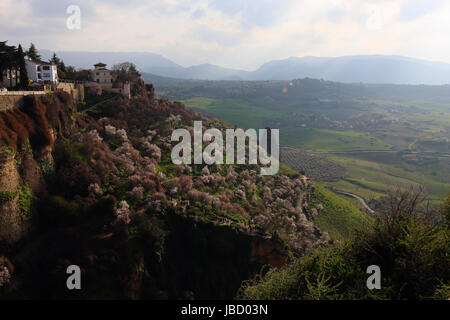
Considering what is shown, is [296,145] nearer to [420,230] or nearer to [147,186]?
[147,186]

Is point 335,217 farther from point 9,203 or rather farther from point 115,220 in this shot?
point 9,203

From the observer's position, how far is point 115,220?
29594mm

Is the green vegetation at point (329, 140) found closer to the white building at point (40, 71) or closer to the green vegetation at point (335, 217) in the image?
the green vegetation at point (335, 217)

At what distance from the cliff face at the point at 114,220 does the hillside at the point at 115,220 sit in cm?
11

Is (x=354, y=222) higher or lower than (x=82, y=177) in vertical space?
lower

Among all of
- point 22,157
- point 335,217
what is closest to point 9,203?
point 22,157

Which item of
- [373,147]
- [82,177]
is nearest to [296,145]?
[373,147]

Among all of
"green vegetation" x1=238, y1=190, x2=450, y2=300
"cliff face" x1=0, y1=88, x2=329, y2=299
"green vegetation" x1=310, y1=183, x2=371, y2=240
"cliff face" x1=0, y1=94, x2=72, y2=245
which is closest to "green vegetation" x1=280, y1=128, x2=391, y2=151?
"green vegetation" x1=310, y1=183, x2=371, y2=240

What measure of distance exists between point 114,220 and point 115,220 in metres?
0.22

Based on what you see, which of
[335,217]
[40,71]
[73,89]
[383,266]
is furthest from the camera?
[335,217]

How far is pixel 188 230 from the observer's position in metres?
33.4

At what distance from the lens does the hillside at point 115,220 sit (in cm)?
2580

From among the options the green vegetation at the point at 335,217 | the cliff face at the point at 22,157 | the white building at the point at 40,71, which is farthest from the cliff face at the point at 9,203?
the green vegetation at the point at 335,217

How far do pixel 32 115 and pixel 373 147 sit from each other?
167179 millimetres
